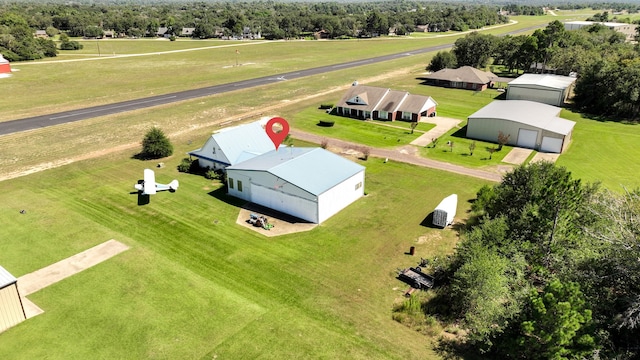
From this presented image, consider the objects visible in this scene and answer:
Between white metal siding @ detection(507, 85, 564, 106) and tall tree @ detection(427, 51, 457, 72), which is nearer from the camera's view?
white metal siding @ detection(507, 85, 564, 106)

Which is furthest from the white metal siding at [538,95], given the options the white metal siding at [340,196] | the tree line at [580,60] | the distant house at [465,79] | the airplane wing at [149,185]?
the airplane wing at [149,185]

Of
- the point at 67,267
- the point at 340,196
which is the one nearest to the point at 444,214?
the point at 340,196

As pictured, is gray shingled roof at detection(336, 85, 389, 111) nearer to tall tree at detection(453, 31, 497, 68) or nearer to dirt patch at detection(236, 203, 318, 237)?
dirt patch at detection(236, 203, 318, 237)

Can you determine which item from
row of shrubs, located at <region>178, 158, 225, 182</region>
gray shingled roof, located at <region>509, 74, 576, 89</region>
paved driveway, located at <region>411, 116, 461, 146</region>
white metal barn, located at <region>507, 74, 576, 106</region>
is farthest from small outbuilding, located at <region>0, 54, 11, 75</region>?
gray shingled roof, located at <region>509, 74, 576, 89</region>

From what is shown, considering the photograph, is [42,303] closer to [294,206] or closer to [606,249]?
[294,206]

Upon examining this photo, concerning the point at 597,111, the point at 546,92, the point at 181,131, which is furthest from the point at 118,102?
the point at 597,111

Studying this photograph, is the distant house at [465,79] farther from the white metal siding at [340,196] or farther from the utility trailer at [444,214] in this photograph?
the utility trailer at [444,214]
